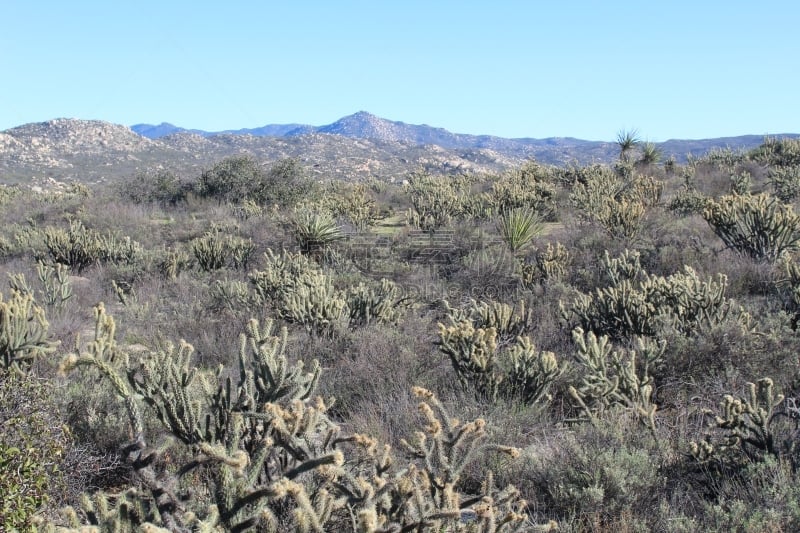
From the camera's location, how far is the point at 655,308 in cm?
677

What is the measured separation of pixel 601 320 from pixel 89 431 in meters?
5.24

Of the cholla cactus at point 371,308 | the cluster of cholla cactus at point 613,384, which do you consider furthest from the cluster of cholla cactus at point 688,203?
the cluster of cholla cactus at point 613,384

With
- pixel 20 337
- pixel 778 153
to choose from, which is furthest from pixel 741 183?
pixel 20 337

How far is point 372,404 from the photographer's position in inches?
201

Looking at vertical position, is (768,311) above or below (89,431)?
above

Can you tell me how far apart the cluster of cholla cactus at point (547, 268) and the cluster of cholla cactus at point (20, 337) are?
6613 millimetres

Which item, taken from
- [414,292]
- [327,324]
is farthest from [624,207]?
[327,324]

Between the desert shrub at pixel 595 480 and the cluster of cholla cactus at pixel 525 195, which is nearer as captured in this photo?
the desert shrub at pixel 595 480

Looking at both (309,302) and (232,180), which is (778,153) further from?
(309,302)

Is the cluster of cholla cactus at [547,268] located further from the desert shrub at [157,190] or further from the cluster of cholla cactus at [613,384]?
the desert shrub at [157,190]

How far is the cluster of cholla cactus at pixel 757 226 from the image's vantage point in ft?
29.5

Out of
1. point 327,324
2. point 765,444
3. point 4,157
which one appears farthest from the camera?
point 4,157

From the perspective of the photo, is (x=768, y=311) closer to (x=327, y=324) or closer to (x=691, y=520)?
(x=691, y=520)

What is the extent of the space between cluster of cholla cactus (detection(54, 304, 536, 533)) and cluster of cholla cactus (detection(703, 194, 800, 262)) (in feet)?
24.9
